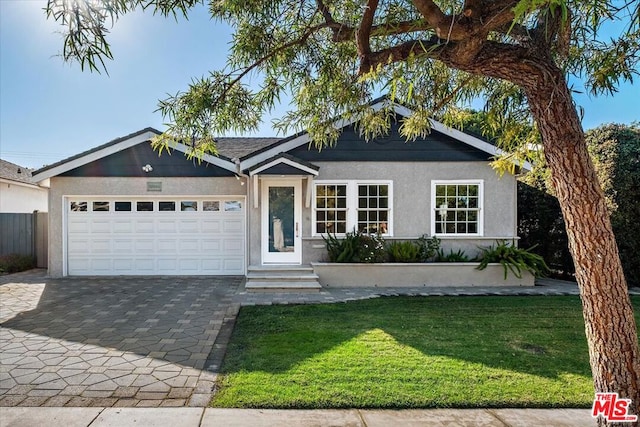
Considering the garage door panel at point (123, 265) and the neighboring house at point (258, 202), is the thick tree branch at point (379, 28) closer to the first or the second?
the neighboring house at point (258, 202)

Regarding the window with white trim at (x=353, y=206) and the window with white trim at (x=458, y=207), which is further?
the window with white trim at (x=458, y=207)

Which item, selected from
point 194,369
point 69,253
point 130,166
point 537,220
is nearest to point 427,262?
point 537,220

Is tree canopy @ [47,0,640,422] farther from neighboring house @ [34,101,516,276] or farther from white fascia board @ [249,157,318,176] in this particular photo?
neighboring house @ [34,101,516,276]

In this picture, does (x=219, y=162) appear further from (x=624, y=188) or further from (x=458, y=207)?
(x=624, y=188)

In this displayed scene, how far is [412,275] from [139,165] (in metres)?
9.23

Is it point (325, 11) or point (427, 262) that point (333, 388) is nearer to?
point (325, 11)

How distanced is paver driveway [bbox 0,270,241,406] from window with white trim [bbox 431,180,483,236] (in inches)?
259

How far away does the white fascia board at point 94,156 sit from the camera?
36.6ft

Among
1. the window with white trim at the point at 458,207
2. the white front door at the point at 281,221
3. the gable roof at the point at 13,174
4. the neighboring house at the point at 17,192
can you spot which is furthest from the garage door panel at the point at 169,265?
the gable roof at the point at 13,174

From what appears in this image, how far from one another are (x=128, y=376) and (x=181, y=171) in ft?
27.3

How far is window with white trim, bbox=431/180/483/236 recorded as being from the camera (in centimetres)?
1120

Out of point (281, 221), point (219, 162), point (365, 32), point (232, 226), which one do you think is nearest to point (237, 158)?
point (219, 162)

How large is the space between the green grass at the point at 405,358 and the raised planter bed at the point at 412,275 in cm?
261

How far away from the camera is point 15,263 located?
12.8 meters
